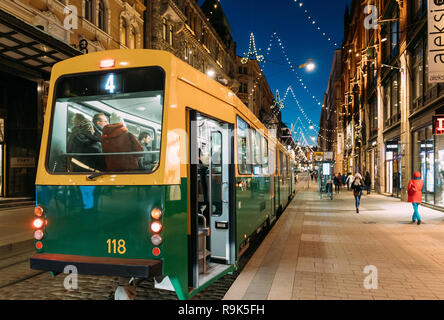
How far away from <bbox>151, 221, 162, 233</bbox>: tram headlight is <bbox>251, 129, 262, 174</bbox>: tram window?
4185mm

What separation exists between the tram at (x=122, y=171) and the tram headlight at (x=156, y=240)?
1 centimetres

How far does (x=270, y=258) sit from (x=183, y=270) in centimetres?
329

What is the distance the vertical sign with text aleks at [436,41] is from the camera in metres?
11.3

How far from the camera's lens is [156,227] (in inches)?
159

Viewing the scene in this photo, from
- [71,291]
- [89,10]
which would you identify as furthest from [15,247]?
[89,10]

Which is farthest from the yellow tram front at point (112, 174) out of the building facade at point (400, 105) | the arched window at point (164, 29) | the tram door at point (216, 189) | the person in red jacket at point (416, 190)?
the arched window at point (164, 29)

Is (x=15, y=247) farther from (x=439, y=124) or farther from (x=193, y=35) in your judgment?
(x=193, y=35)

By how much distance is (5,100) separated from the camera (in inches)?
669

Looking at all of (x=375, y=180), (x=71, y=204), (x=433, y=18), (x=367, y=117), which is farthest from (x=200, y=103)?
(x=367, y=117)

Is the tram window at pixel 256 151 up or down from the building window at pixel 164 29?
down

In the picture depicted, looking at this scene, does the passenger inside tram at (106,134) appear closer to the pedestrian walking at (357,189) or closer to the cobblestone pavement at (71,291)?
the cobblestone pavement at (71,291)

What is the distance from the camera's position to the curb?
8141 mm

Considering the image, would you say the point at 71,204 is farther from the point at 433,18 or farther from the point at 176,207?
the point at 433,18

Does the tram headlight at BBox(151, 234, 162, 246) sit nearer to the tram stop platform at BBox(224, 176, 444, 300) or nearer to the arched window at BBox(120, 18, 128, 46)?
the tram stop platform at BBox(224, 176, 444, 300)
